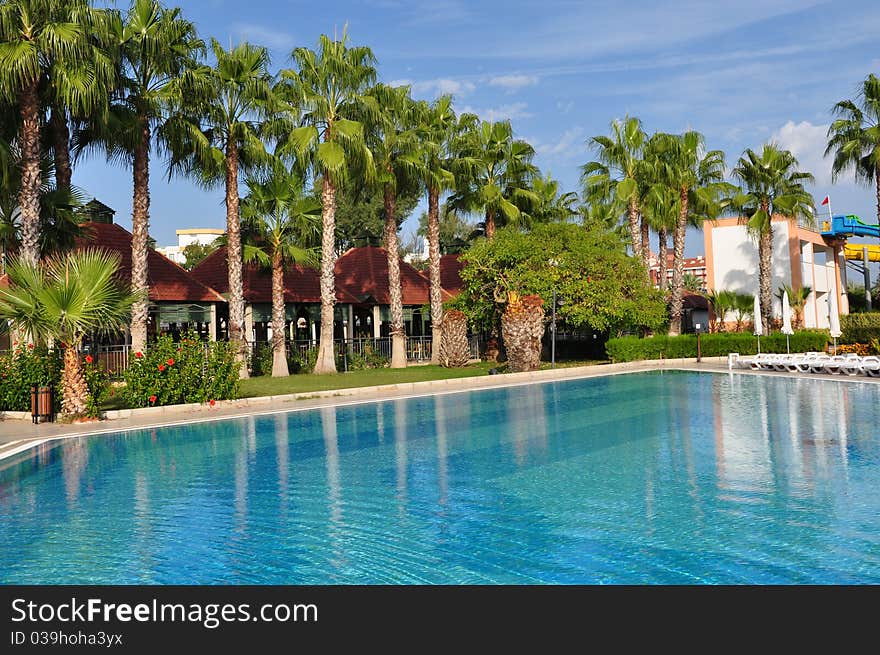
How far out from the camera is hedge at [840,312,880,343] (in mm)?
32594

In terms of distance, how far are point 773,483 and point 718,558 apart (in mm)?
3333

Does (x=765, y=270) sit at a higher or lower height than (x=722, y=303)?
higher

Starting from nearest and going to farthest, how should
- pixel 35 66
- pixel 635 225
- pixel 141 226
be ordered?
pixel 35 66 < pixel 141 226 < pixel 635 225

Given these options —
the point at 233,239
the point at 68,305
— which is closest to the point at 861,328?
the point at 233,239

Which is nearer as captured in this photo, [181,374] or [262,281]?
[181,374]

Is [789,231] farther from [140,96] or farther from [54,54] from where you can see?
[54,54]

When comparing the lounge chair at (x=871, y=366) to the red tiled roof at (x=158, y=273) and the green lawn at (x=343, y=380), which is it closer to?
the green lawn at (x=343, y=380)

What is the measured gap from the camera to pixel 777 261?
4781 cm

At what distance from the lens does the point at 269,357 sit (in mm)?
32156

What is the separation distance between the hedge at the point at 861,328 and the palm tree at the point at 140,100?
93.9ft

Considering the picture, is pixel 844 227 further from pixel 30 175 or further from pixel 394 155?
pixel 30 175

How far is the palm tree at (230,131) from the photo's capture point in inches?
1054

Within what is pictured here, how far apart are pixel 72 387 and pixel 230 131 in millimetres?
13843
